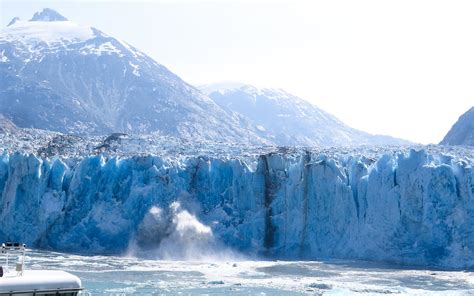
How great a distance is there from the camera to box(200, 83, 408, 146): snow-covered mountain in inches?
5699

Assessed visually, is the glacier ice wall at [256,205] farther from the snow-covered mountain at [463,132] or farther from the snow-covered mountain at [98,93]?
the snow-covered mountain at [98,93]

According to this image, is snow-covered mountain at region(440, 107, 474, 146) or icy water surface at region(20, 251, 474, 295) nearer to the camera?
icy water surface at region(20, 251, 474, 295)

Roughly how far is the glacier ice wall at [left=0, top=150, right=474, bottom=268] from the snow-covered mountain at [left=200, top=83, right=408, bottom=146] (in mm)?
92871

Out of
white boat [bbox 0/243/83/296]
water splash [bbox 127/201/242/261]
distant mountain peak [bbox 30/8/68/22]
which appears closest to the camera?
white boat [bbox 0/243/83/296]

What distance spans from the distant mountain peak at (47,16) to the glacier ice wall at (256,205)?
452 feet

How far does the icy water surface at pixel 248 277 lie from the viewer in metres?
26.2

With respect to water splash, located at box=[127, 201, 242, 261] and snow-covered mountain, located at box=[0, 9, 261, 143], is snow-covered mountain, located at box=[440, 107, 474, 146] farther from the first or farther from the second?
water splash, located at box=[127, 201, 242, 261]

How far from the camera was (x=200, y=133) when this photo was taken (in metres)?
110

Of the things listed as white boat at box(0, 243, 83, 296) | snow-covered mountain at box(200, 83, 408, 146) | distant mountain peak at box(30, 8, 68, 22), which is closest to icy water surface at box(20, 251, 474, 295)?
white boat at box(0, 243, 83, 296)

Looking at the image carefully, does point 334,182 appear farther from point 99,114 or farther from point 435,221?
point 99,114

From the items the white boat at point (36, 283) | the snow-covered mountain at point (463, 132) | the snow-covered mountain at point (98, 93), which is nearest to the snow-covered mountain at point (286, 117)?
the snow-covered mountain at point (98, 93)

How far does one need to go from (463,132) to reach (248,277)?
52212 millimetres

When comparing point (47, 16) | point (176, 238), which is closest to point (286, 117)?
point (47, 16)

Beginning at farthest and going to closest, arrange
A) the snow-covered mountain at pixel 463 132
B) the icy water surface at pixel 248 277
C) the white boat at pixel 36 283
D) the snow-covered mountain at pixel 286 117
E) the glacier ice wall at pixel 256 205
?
the snow-covered mountain at pixel 286 117 → the snow-covered mountain at pixel 463 132 → the glacier ice wall at pixel 256 205 → the icy water surface at pixel 248 277 → the white boat at pixel 36 283
